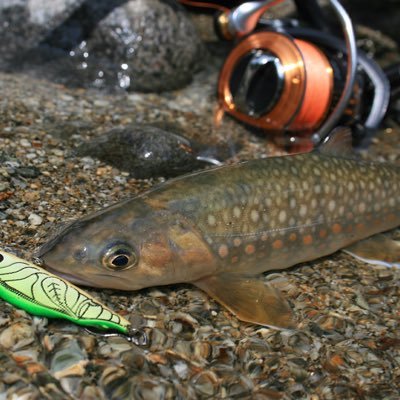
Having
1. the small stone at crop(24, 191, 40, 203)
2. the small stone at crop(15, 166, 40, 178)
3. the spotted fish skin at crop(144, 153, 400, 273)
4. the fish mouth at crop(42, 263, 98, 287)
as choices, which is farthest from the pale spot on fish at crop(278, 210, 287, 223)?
the small stone at crop(15, 166, 40, 178)

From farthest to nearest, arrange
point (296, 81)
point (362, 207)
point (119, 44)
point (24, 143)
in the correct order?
point (119, 44) < point (296, 81) < point (24, 143) < point (362, 207)

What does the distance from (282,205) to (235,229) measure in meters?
0.36

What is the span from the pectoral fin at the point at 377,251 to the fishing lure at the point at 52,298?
175 cm

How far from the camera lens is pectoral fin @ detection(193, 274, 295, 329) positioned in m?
3.23

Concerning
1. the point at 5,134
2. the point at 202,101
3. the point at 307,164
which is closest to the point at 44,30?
the point at 202,101

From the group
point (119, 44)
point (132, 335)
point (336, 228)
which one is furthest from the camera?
point (119, 44)

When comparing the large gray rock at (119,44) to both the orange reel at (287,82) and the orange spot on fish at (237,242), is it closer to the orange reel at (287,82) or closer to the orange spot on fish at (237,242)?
the orange reel at (287,82)

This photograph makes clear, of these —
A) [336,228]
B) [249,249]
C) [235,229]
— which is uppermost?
[235,229]

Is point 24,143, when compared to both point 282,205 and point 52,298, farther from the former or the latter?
point 282,205

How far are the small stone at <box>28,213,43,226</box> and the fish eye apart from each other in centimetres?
74

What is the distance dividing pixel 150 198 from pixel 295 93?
2.37 metres

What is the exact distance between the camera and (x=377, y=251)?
4.09 meters

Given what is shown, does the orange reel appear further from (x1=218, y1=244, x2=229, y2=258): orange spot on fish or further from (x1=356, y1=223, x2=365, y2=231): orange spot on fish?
(x1=218, y1=244, x2=229, y2=258): orange spot on fish

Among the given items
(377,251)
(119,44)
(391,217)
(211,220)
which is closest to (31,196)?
(211,220)
